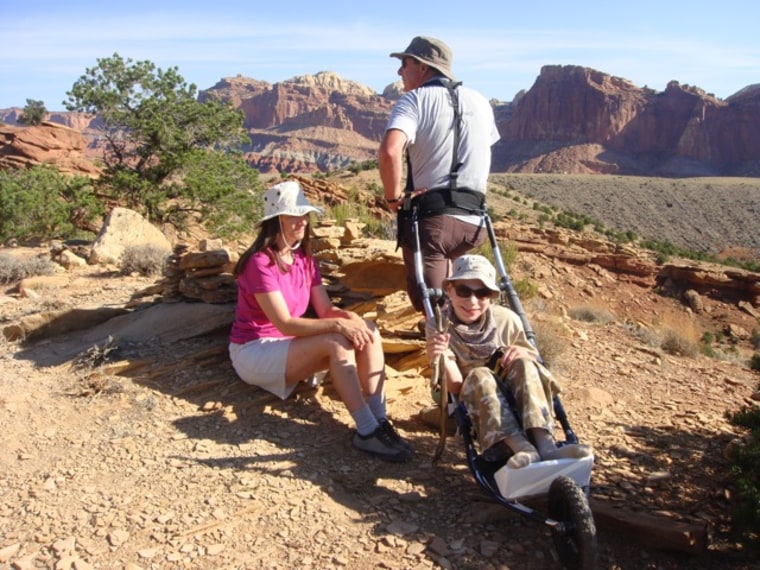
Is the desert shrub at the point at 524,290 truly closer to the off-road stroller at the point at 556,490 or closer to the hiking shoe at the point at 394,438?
the hiking shoe at the point at 394,438

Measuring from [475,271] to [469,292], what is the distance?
133 millimetres

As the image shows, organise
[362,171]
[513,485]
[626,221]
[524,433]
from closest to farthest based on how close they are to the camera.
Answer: [513,485] → [524,433] → [362,171] → [626,221]

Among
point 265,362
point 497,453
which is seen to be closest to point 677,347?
point 497,453

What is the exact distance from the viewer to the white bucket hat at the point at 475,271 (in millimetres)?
3426

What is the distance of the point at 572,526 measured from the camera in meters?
2.70

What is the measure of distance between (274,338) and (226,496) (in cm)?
110

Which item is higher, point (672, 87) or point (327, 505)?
point (672, 87)

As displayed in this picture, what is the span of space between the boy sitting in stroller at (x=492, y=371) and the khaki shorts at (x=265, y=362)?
44.2 inches

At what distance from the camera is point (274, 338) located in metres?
4.17

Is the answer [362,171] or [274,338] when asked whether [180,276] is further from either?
[362,171]

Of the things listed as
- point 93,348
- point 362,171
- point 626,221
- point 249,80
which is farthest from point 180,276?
point 249,80

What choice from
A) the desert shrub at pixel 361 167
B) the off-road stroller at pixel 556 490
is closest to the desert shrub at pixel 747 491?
the off-road stroller at pixel 556 490

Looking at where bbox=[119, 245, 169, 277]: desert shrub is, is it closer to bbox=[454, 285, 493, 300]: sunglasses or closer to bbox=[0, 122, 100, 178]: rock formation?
bbox=[454, 285, 493, 300]: sunglasses

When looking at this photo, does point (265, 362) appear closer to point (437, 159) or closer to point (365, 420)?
point (365, 420)
